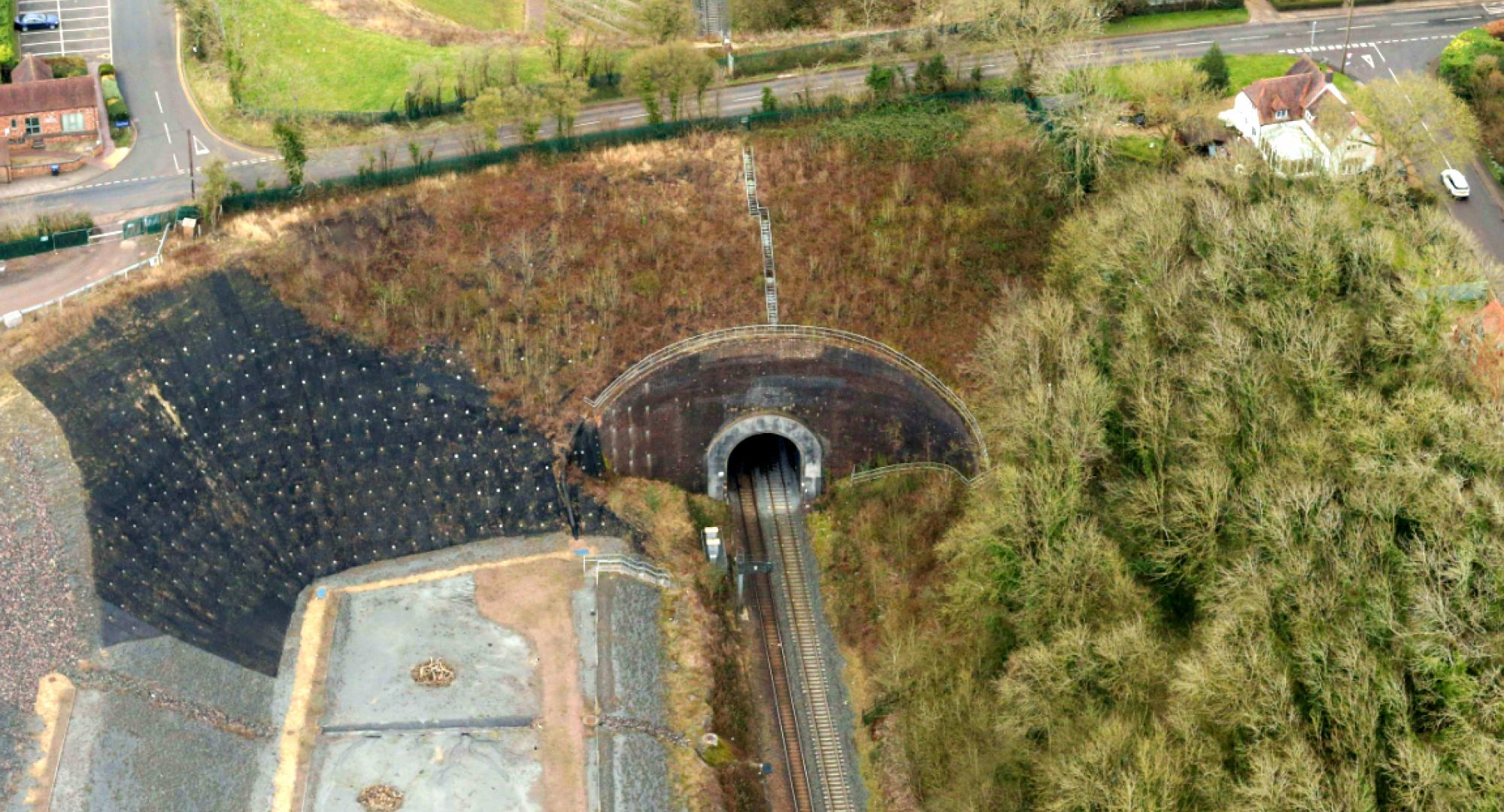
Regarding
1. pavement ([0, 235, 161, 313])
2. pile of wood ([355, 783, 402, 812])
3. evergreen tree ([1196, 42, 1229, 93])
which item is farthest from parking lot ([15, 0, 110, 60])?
evergreen tree ([1196, 42, 1229, 93])

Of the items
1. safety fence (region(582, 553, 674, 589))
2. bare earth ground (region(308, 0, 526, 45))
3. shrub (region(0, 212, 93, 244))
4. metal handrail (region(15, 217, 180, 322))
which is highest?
bare earth ground (region(308, 0, 526, 45))

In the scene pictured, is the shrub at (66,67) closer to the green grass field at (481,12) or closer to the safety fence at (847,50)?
the green grass field at (481,12)

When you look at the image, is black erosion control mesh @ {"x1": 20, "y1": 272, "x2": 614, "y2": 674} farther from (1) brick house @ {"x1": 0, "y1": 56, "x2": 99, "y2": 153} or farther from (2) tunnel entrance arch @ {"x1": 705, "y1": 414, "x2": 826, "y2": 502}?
(1) brick house @ {"x1": 0, "y1": 56, "x2": 99, "y2": 153}

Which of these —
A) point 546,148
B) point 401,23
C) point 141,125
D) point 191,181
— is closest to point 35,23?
point 141,125

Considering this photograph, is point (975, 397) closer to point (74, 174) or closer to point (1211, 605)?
point (1211, 605)

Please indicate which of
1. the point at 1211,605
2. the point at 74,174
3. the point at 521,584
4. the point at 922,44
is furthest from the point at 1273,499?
the point at 74,174

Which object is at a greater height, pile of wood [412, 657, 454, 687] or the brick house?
the brick house

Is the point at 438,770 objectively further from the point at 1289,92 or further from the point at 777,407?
the point at 1289,92
